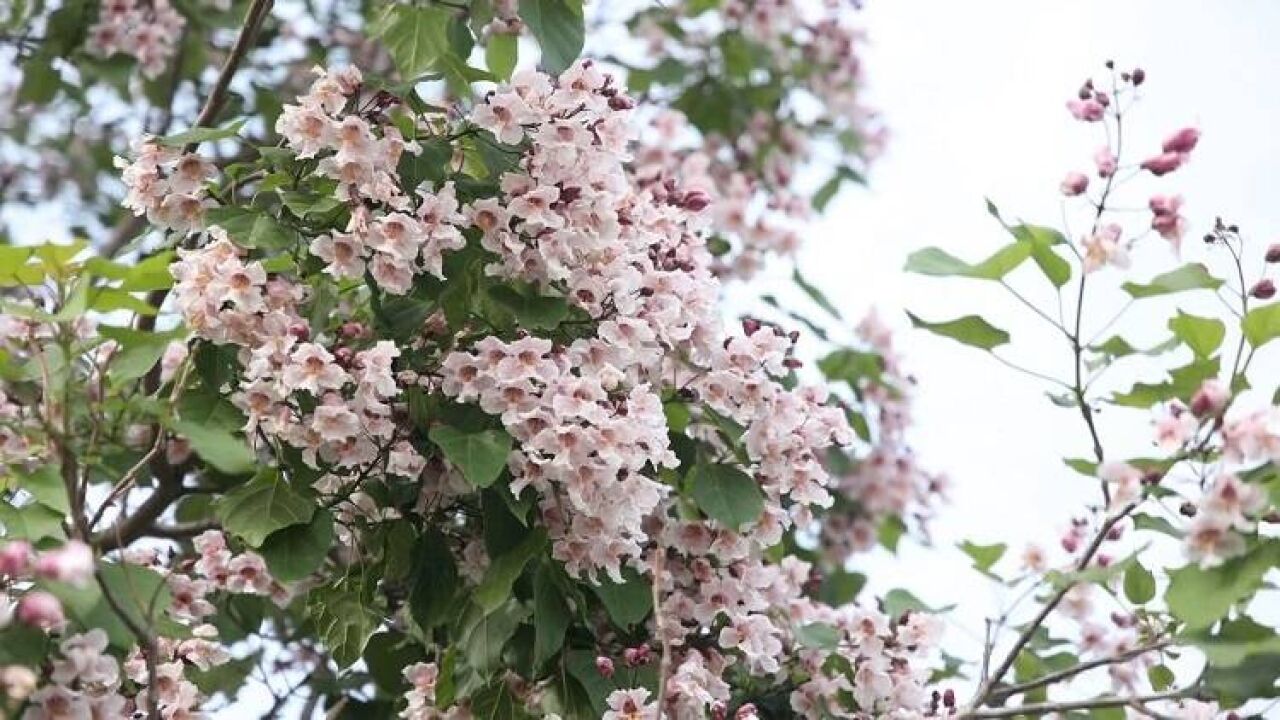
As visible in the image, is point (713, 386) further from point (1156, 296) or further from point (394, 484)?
point (1156, 296)

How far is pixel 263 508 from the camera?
201 cm

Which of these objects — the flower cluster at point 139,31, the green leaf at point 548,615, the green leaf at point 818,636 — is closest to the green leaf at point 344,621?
the green leaf at point 548,615

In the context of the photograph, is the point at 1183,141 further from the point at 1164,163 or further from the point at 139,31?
the point at 139,31

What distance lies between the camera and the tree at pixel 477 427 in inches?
70.9

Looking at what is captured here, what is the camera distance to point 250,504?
2023mm

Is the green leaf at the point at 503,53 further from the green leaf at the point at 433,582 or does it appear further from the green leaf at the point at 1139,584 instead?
the green leaf at the point at 1139,584

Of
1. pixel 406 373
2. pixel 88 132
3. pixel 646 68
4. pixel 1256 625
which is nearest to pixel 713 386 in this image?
pixel 406 373

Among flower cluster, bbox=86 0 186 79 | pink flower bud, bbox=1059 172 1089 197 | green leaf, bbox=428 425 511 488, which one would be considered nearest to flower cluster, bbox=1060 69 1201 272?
pink flower bud, bbox=1059 172 1089 197

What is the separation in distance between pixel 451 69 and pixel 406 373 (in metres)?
0.37

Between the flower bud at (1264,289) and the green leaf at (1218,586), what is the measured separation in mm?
349

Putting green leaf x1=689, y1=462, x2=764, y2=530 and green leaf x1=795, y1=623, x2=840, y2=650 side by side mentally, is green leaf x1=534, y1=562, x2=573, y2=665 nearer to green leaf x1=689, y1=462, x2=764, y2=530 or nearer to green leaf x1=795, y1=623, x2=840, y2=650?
green leaf x1=689, y1=462, x2=764, y2=530

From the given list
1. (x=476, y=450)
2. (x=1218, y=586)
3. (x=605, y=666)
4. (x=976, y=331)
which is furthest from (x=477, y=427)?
(x=1218, y=586)

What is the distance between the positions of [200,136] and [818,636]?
1.05m

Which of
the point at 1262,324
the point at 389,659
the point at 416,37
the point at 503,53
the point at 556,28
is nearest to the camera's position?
the point at 1262,324
